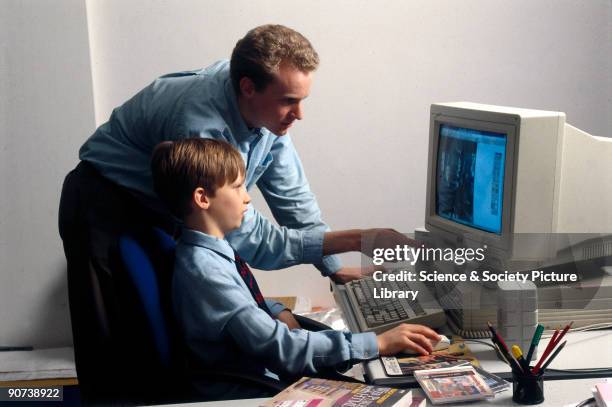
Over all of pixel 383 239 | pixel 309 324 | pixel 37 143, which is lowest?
pixel 309 324

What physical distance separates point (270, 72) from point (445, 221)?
0.58 metres

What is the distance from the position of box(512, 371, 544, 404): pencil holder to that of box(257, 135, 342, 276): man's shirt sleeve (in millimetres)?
992

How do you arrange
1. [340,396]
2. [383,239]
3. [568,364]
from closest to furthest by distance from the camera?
[340,396] < [568,364] < [383,239]

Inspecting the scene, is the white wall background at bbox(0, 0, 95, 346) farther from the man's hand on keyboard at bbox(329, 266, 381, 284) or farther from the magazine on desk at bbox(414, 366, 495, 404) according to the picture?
the magazine on desk at bbox(414, 366, 495, 404)

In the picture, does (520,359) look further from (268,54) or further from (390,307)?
(268,54)

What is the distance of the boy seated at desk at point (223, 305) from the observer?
5.10 ft

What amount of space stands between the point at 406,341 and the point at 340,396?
320mm

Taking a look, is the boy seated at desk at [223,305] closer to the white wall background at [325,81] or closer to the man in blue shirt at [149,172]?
the man in blue shirt at [149,172]

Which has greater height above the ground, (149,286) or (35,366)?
(149,286)

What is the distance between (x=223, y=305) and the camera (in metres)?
1.57

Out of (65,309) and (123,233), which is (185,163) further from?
(65,309)

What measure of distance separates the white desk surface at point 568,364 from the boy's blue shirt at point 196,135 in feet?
1.95

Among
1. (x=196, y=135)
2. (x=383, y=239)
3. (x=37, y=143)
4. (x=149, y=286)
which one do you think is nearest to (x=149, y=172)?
(x=196, y=135)

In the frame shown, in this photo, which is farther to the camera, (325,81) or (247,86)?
(325,81)
